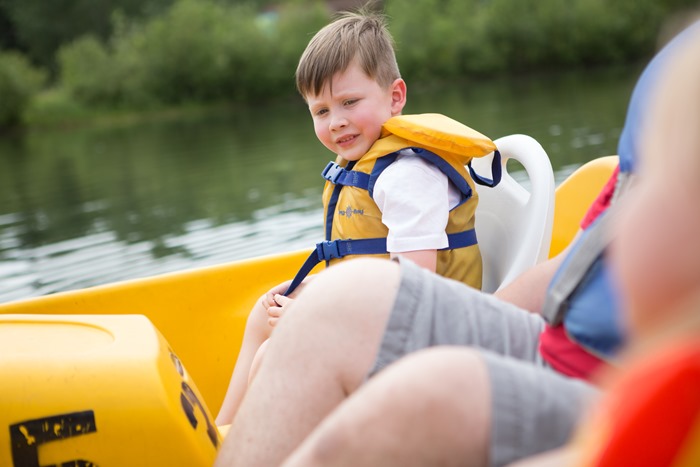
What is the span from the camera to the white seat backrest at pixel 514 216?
1657mm

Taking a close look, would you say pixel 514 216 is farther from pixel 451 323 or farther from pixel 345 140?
pixel 451 323

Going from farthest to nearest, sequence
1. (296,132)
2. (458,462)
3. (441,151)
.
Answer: (296,132) → (441,151) → (458,462)

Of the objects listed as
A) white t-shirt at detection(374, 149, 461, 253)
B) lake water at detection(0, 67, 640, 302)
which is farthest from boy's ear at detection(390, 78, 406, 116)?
lake water at detection(0, 67, 640, 302)

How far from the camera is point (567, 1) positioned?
22.2 meters

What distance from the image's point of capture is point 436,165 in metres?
1.67

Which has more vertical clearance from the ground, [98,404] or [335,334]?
[335,334]

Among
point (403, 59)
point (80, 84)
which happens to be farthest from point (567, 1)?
point (80, 84)

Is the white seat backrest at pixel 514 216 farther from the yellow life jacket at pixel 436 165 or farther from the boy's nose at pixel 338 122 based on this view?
the boy's nose at pixel 338 122

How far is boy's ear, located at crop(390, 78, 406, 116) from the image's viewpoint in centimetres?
186

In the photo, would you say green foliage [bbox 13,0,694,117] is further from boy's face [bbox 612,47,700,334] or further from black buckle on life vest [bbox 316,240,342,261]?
boy's face [bbox 612,47,700,334]

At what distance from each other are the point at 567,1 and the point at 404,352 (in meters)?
22.8

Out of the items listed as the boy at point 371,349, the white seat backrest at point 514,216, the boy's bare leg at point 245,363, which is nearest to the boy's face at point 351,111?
the white seat backrest at point 514,216

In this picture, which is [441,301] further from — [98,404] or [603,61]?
[603,61]

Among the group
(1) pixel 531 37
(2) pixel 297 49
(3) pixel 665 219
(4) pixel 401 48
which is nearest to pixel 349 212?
(3) pixel 665 219
